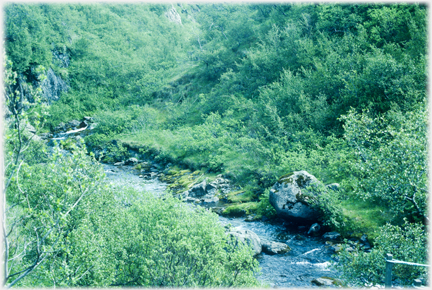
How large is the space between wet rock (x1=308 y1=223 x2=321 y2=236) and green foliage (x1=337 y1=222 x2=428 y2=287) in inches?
377

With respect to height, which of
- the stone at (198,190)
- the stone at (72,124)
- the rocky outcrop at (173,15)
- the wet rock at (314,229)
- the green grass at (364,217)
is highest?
the rocky outcrop at (173,15)

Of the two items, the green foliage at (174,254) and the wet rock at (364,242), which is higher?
the green foliage at (174,254)

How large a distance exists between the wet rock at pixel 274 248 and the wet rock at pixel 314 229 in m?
2.80

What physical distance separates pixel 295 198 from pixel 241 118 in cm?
2388

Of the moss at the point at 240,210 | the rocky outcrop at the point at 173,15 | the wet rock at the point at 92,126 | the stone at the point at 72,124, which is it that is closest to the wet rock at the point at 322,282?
the moss at the point at 240,210

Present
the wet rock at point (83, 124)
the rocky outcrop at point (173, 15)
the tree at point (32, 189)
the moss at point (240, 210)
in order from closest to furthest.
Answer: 1. the tree at point (32, 189)
2. the moss at point (240, 210)
3. the wet rock at point (83, 124)
4. the rocky outcrop at point (173, 15)

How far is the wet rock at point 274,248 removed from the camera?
72.0ft

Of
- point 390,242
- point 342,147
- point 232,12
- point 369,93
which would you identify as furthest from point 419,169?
point 232,12

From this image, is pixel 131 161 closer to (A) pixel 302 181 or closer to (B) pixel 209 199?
(B) pixel 209 199

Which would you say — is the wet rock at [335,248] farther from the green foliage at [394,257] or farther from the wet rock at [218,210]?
the wet rock at [218,210]

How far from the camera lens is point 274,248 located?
22.1m

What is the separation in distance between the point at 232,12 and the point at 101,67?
36.5 metres

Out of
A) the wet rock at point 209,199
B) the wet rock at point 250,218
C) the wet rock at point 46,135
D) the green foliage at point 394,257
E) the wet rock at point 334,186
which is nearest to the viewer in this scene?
the green foliage at point 394,257

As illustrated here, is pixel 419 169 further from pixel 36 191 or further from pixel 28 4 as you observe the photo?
pixel 28 4
